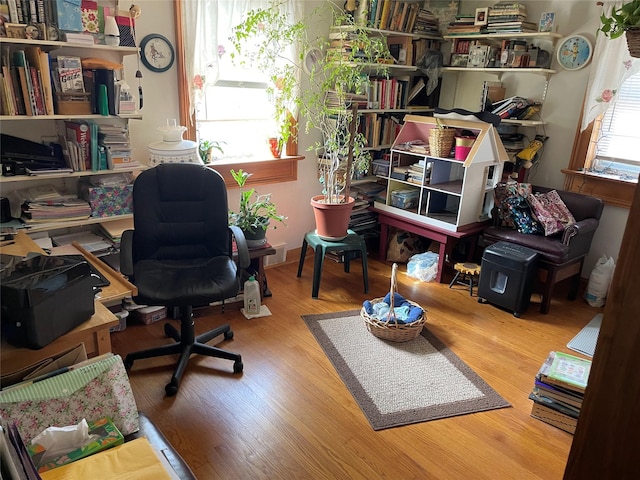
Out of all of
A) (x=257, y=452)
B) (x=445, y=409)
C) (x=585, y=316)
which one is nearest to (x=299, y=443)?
(x=257, y=452)

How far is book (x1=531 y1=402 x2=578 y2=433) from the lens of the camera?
2133 mm

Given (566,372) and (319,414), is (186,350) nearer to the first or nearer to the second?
(319,414)

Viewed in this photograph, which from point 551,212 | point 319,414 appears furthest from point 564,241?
point 319,414

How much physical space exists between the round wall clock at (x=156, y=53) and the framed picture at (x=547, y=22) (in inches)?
101

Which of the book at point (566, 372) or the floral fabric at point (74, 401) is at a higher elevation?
the floral fabric at point (74, 401)

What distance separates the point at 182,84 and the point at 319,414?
211 centimetres

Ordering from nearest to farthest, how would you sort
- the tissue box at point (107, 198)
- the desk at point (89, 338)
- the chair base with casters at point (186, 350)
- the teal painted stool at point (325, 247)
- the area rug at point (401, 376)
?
the desk at point (89, 338) → the area rug at point (401, 376) → the chair base with casters at point (186, 350) → the tissue box at point (107, 198) → the teal painted stool at point (325, 247)

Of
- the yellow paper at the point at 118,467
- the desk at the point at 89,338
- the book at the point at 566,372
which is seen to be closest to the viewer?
the yellow paper at the point at 118,467

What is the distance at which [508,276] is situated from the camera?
312 cm

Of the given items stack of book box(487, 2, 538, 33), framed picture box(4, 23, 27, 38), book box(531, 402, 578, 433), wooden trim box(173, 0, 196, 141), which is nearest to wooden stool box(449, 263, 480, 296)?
book box(531, 402, 578, 433)

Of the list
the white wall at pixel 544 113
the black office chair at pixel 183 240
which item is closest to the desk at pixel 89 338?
the black office chair at pixel 183 240

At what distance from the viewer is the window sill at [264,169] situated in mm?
3307

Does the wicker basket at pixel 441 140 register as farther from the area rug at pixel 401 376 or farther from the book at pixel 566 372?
the book at pixel 566 372

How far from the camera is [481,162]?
3.37 metres
